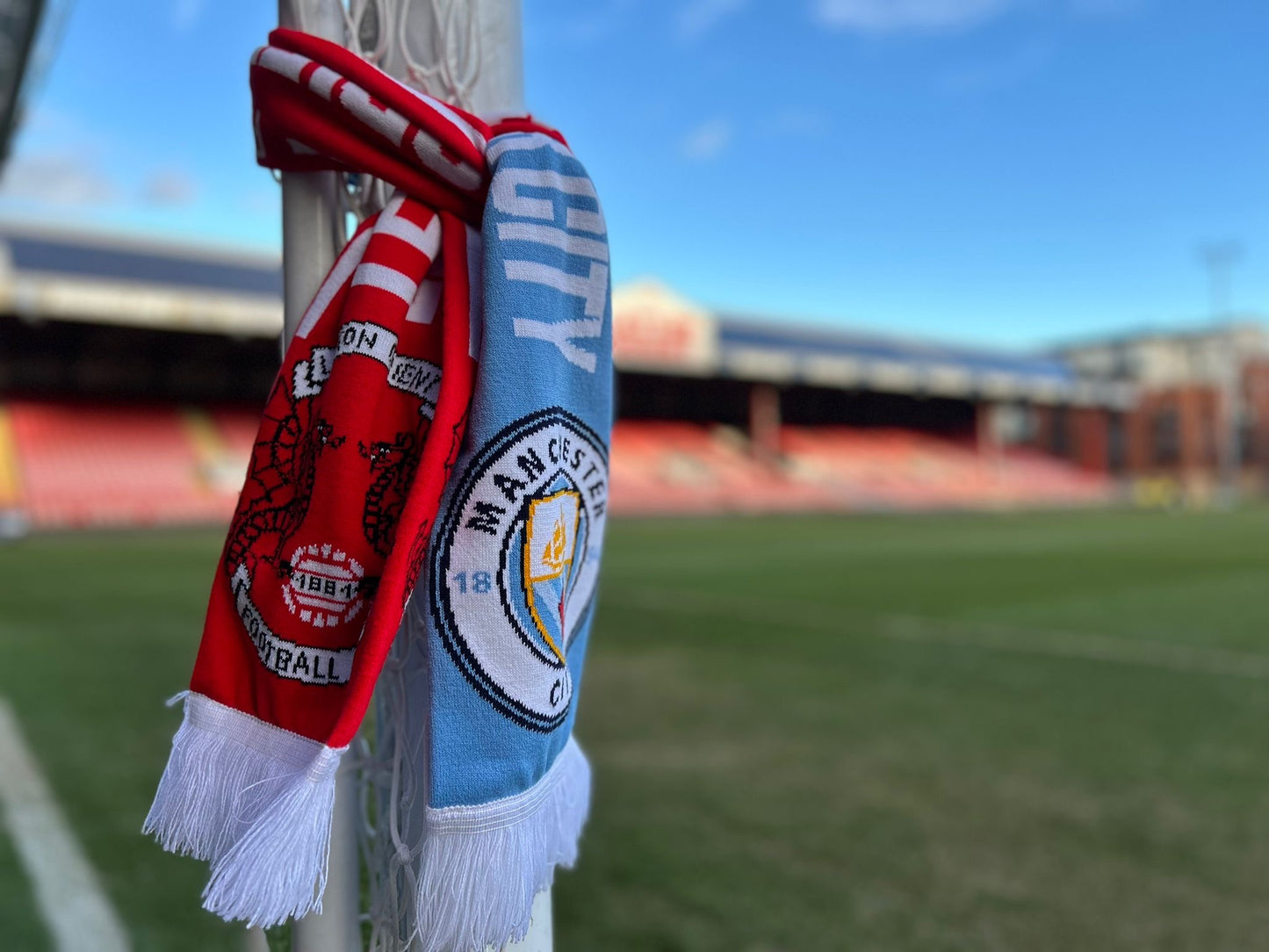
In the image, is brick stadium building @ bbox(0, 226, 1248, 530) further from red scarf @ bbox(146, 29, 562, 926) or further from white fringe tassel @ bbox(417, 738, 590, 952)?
white fringe tassel @ bbox(417, 738, 590, 952)

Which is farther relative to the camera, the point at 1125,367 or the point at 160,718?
the point at 1125,367

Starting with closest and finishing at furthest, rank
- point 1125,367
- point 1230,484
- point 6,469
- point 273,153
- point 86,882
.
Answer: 1. point 273,153
2. point 86,882
3. point 6,469
4. point 1230,484
5. point 1125,367

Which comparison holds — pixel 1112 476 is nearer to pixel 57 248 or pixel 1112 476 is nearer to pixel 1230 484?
pixel 1230 484

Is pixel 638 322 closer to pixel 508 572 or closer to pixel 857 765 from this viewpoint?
pixel 857 765

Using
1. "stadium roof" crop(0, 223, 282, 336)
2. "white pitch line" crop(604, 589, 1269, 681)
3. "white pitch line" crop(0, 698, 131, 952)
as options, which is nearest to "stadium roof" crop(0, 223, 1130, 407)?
"stadium roof" crop(0, 223, 282, 336)

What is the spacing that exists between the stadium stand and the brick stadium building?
58 mm

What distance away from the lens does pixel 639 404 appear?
32031 mm

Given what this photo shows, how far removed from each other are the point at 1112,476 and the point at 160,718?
4538 cm

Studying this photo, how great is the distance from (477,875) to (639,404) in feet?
103

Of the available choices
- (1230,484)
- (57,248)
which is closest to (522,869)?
(57,248)

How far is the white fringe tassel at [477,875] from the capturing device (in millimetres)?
883

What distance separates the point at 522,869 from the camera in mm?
919

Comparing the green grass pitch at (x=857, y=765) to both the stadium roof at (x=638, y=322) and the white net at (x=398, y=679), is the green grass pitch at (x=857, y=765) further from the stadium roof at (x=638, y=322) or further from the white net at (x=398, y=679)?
the stadium roof at (x=638, y=322)

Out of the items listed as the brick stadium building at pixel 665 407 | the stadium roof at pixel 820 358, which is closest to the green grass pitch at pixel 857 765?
the brick stadium building at pixel 665 407
